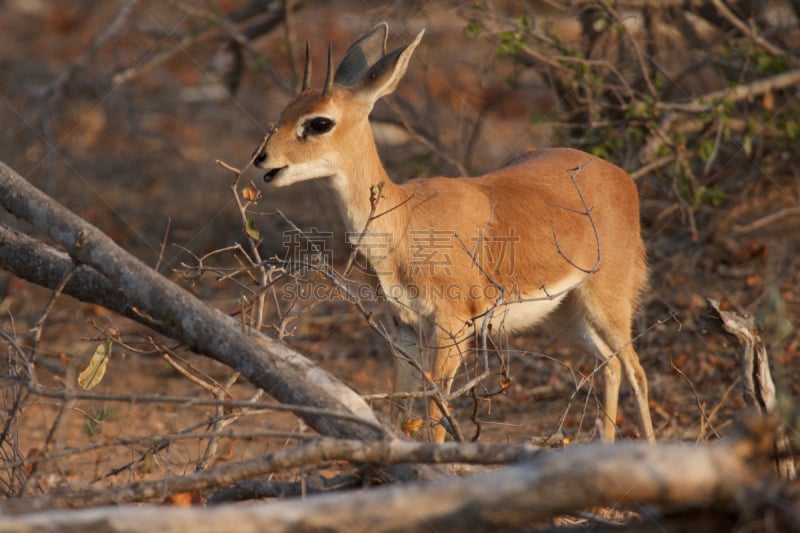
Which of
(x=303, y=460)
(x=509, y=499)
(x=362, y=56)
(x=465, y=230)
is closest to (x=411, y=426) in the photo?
(x=303, y=460)

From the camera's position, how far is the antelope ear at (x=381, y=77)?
16.5ft

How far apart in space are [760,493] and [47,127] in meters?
7.06

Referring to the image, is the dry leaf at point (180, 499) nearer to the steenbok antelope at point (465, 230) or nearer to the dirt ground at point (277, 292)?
the dirt ground at point (277, 292)

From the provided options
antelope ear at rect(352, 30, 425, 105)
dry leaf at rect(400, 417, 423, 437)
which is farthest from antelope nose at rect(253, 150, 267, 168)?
dry leaf at rect(400, 417, 423, 437)

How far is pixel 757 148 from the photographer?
784 centimetres

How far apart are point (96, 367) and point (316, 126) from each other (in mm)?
1704

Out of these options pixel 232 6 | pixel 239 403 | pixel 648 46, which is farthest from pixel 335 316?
pixel 232 6

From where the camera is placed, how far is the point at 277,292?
24.8 feet

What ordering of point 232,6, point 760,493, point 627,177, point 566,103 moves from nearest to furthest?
point 760,493 < point 627,177 < point 566,103 < point 232,6

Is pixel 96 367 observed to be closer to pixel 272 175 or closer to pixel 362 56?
pixel 272 175

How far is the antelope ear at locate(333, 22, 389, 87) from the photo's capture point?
532 cm

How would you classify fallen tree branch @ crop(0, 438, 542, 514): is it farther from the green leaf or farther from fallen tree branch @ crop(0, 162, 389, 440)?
the green leaf

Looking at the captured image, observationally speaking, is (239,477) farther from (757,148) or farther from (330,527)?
(757,148)

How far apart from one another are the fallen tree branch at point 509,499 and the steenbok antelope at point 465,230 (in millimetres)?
2153
